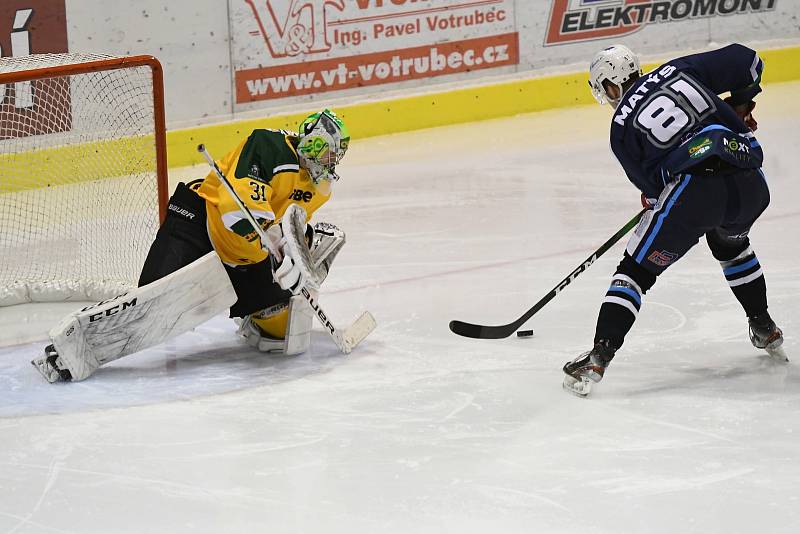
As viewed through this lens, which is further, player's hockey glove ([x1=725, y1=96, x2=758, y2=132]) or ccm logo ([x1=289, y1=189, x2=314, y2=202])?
ccm logo ([x1=289, y1=189, x2=314, y2=202])

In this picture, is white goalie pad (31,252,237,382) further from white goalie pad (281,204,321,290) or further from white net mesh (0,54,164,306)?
white net mesh (0,54,164,306)

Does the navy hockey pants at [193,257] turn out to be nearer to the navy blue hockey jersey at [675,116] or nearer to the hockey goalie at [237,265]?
the hockey goalie at [237,265]

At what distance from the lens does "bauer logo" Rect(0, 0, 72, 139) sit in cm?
550

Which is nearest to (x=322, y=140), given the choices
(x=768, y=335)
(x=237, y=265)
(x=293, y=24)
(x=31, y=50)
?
(x=237, y=265)

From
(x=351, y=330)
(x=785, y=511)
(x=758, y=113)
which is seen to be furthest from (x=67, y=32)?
(x=785, y=511)

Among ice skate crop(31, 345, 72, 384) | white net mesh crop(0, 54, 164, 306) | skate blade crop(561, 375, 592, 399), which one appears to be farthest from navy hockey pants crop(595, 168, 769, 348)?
white net mesh crop(0, 54, 164, 306)

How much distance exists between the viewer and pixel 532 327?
411 cm

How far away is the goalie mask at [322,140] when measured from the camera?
12.0 ft

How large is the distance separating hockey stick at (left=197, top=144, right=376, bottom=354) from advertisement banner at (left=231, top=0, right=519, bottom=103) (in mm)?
3261

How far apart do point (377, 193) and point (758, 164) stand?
2958mm

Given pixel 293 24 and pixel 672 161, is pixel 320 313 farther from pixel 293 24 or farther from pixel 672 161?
pixel 293 24

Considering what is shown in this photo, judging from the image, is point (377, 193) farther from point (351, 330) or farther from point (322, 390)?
point (322, 390)

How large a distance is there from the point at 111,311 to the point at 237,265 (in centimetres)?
44

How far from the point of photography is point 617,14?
26.0 ft
